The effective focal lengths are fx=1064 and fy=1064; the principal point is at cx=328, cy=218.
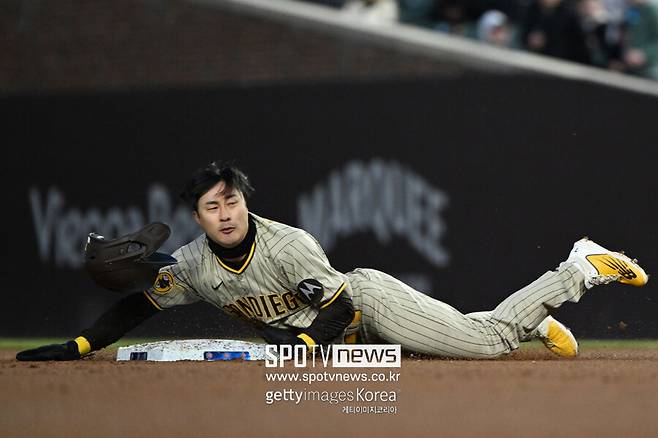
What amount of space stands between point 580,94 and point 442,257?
1.63 metres

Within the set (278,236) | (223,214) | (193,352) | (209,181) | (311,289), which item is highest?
(209,181)

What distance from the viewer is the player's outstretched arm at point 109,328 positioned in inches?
208

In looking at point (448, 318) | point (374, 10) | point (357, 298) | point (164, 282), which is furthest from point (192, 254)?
point (374, 10)

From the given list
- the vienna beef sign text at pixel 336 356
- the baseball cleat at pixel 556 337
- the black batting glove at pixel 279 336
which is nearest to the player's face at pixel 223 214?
the black batting glove at pixel 279 336

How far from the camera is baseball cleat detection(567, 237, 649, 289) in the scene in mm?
5246

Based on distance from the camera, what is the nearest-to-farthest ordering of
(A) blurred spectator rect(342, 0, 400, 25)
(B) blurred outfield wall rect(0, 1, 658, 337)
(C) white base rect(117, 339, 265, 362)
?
(C) white base rect(117, 339, 265, 362) < (B) blurred outfield wall rect(0, 1, 658, 337) < (A) blurred spectator rect(342, 0, 400, 25)

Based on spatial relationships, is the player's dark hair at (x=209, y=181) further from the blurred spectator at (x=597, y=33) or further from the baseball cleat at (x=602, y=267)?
the blurred spectator at (x=597, y=33)

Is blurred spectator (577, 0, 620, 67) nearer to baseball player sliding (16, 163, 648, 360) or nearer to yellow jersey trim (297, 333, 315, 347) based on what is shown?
baseball player sliding (16, 163, 648, 360)

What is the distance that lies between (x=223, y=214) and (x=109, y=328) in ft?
3.09

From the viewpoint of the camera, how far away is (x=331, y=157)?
344 inches

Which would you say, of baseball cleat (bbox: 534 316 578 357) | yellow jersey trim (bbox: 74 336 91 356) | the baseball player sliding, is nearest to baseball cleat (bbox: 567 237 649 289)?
the baseball player sliding

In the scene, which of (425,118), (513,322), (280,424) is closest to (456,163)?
(425,118)

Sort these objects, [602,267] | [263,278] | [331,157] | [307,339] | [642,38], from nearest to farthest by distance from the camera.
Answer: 1. [307,339]
2. [263,278]
3. [602,267]
4. [642,38]
5. [331,157]

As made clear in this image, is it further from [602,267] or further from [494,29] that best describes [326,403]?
[494,29]
